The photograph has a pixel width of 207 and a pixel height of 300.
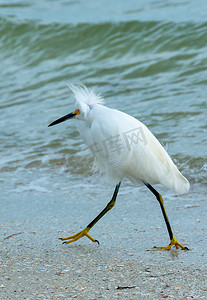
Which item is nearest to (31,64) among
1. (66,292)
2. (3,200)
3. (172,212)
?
(3,200)

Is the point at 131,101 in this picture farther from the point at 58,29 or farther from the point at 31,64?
the point at 58,29

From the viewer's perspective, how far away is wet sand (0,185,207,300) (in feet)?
7.87

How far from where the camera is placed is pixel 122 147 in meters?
2.97

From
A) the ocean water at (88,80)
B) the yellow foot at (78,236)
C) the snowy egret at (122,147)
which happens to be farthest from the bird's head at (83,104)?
the ocean water at (88,80)

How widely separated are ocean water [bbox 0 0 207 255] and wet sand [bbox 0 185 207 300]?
0.14m

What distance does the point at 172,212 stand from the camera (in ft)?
11.7

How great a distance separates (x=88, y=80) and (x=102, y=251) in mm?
4824

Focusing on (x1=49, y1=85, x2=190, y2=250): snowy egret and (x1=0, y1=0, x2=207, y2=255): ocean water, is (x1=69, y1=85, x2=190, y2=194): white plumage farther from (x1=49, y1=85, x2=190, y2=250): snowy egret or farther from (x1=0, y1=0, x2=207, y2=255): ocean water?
(x1=0, y1=0, x2=207, y2=255): ocean water

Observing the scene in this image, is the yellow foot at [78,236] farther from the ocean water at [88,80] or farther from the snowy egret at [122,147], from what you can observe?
the ocean water at [88,80]

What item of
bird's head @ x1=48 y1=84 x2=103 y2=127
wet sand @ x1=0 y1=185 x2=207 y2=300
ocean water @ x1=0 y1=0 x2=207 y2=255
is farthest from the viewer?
ocean water @ x1=0 y1=0 x2=207 y2=255

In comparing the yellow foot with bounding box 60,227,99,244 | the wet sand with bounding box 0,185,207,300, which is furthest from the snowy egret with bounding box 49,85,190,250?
the wet sand with bounding box 0,185,207,300

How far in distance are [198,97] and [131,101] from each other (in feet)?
2.78

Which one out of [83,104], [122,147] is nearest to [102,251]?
[122,147]

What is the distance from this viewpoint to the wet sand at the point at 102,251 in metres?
2.40
